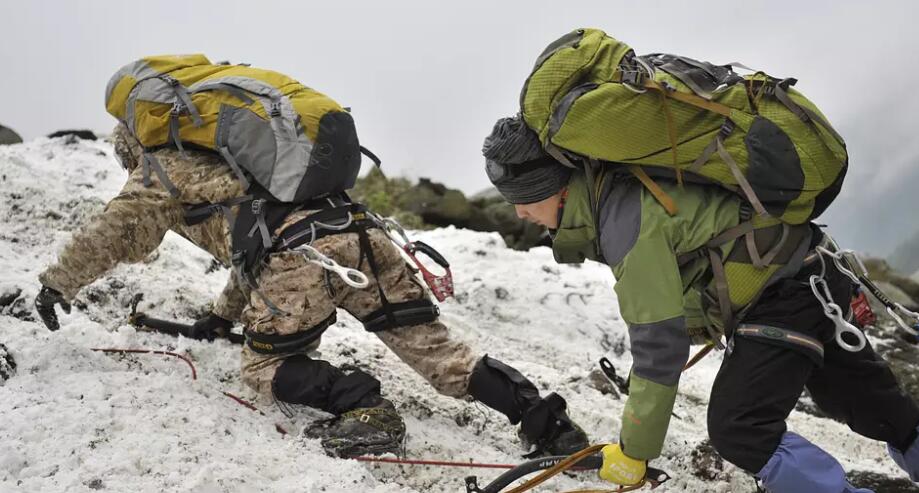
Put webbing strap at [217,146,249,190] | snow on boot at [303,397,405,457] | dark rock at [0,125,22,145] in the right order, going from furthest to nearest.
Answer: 1. dark rock at [0,125,22,145]
2. webbing strap at [217,146,249,190]
3. snow on boot at [303,397,405,457]

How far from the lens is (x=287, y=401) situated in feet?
11.7

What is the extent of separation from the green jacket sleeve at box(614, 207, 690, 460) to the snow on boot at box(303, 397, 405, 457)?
122 centimetres

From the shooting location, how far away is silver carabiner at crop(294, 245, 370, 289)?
335 cm

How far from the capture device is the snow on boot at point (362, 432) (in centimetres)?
327

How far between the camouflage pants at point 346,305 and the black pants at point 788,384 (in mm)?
1435

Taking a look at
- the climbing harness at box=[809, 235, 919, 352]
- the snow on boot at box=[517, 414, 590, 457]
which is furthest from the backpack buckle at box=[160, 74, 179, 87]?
the climbing harness at box=[809, 235, 919, 352]

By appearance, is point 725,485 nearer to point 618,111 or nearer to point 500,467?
point 500,467

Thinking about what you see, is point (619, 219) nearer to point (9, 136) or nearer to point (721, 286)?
point (721, 286)

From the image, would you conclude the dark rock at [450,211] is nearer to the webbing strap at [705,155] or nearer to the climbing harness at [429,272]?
the climbing harness at [429,272]

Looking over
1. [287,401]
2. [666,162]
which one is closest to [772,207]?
[666,162]

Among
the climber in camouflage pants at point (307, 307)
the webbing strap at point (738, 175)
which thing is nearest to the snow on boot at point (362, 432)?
the climber in camouflage pants at point (307, 307)

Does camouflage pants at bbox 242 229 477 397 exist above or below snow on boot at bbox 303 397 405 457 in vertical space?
above

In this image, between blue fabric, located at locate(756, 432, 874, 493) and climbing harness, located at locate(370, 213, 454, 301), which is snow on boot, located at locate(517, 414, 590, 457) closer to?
climbing harness, located at locate(370, 213, 454, 301)

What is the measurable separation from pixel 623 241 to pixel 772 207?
1.86 ft
